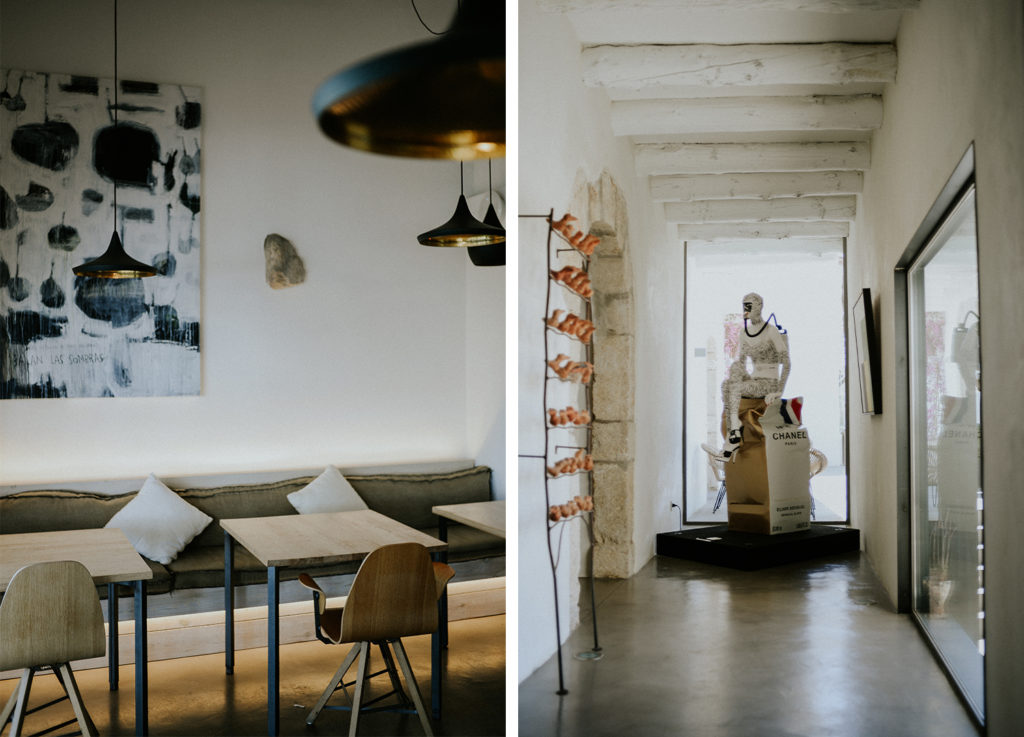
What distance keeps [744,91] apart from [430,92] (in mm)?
5026

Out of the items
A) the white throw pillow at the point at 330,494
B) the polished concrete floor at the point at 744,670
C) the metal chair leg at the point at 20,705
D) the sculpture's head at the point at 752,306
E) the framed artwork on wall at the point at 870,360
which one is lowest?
the polished concrete floor at the point at 744,670

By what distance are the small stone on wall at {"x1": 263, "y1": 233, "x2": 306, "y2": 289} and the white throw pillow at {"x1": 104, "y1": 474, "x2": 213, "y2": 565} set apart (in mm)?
563

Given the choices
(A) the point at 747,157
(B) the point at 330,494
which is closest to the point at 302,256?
(B) the point at 330,494

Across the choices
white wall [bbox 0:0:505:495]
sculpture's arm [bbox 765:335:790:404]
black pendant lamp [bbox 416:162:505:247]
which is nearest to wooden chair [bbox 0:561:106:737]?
white wall [bbox 0:0:505:495]

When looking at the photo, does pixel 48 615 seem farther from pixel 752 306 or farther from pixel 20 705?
pixel 752 306

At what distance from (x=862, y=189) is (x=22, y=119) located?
6.66 m

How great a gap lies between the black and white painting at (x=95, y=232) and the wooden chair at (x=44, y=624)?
419 mm

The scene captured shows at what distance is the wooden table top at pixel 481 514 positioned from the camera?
2285 mm

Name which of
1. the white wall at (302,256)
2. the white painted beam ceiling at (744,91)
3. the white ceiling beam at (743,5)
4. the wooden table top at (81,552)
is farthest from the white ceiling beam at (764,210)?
the wooden table top at (81,552)

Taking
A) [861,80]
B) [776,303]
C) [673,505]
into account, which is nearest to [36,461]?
[861,80]

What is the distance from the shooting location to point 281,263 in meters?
2.12

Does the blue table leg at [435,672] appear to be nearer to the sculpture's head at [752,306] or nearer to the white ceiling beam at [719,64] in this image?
the white ceiling beam at [719,64]

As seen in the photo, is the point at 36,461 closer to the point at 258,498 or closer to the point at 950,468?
the point at 258,498

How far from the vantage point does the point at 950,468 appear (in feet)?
12.4
